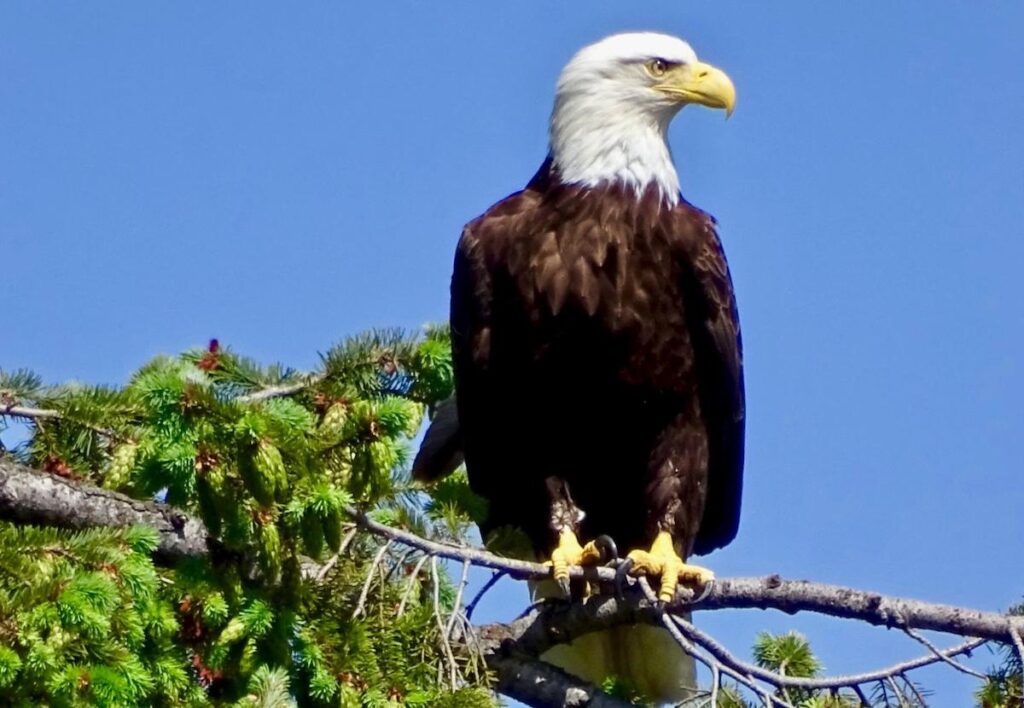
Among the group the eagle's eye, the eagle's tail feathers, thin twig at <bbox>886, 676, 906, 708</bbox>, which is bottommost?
thin twig at <bbox>886, 676, 906, 708</bbox>

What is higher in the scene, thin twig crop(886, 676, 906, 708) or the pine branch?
the pine branch

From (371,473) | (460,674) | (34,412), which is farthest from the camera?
(34,412)

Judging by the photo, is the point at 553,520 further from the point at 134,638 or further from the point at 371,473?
the point at 134,638

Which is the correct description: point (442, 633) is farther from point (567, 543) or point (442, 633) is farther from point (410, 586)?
point (567, 543)

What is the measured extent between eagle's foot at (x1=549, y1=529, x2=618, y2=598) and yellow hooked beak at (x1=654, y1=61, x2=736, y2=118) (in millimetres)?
1564

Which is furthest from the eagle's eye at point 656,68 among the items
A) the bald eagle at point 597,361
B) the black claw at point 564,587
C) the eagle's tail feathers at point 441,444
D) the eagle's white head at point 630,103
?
the black claw at point 564,587

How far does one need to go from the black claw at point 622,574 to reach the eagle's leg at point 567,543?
A: 0.31 feet

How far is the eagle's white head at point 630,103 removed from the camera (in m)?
5.70

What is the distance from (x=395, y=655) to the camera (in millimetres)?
3855

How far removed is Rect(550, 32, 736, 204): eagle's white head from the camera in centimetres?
570

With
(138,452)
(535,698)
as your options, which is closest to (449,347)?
(535,698)

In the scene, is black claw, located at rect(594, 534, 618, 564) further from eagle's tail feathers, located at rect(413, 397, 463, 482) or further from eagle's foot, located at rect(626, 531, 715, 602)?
eagle's tail feathers, located at rect(413, 397, 463, 482)

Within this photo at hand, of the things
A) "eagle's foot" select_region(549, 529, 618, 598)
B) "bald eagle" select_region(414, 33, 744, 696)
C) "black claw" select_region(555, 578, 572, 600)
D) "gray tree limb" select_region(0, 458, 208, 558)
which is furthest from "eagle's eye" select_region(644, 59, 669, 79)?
"gray tree limb" select_region(0, 458, 208, 558)

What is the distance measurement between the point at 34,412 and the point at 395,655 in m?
1.15
